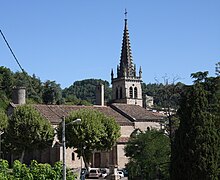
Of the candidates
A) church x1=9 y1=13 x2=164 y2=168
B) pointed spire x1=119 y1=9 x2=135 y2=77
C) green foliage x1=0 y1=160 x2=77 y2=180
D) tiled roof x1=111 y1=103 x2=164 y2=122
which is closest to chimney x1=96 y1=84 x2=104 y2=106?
church x1=9 y1=13 x2=164 y2=168

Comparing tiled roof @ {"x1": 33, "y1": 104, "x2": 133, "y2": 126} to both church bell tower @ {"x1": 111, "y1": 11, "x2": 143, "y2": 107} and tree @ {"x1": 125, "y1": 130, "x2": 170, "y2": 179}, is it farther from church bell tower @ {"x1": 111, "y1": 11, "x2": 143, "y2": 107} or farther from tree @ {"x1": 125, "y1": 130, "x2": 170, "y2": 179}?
church bell tower @ {"x1": 111, "y1": 11, "x2": 143, "y2": 107}

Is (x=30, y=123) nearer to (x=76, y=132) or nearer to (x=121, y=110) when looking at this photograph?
(x=76, y=132)

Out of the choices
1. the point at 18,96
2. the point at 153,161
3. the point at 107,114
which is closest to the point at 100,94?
the point at 107,114

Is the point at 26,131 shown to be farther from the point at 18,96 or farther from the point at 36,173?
the point at 36,173

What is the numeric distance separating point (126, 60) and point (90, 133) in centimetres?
4982

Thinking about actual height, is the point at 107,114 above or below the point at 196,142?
above

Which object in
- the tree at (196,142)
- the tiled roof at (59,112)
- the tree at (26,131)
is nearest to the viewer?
the tree at (196,142)

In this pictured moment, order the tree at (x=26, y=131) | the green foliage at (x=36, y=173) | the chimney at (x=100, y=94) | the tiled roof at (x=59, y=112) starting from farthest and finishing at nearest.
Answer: the chimney at (x=100, y=94) < the tiled roof at (x=59, y=112) < the tree at (x=26, y=131) < the green foliage at (x=36, y=173)

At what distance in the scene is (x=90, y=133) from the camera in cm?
5884

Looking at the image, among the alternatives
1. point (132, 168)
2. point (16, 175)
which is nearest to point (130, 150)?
point (132, 168)

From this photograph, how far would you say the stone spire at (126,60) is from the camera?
10694 centimetres

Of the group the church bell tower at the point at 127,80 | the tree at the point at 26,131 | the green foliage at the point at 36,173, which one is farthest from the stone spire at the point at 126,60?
the green foliage at the point at 36,173

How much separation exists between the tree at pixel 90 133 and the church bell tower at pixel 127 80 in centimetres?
4395

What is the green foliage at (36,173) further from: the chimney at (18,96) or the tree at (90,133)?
the chimney at (18,96)
